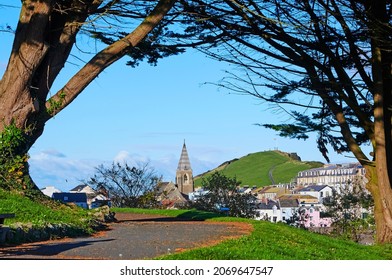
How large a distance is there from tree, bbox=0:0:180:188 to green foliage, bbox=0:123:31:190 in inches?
1.0

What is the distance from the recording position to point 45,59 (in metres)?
16.7

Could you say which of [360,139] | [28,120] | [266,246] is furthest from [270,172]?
[266,246]

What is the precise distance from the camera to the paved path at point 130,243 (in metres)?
10.1

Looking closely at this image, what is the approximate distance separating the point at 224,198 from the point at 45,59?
48.4ft

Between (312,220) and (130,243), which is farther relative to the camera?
(312,220)

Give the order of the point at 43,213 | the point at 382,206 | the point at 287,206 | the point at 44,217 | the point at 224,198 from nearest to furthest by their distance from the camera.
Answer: the point at 44,217, the point at 43,213, the point at 382,206, the point at 224,198, the point at 287,206

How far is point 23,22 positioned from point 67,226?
500cm

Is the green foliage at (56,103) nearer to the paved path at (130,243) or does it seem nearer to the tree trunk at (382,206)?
the paved path at (130,243)

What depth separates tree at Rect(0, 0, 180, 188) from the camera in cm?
1592

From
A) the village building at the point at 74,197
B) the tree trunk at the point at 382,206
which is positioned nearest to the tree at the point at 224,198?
the village building at the point at 74,197

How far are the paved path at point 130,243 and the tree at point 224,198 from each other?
539 inches

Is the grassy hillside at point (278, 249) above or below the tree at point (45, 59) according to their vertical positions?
below

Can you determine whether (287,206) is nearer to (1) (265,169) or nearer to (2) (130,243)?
(2) (130,243)

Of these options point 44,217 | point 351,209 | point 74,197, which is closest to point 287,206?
point 351,209
